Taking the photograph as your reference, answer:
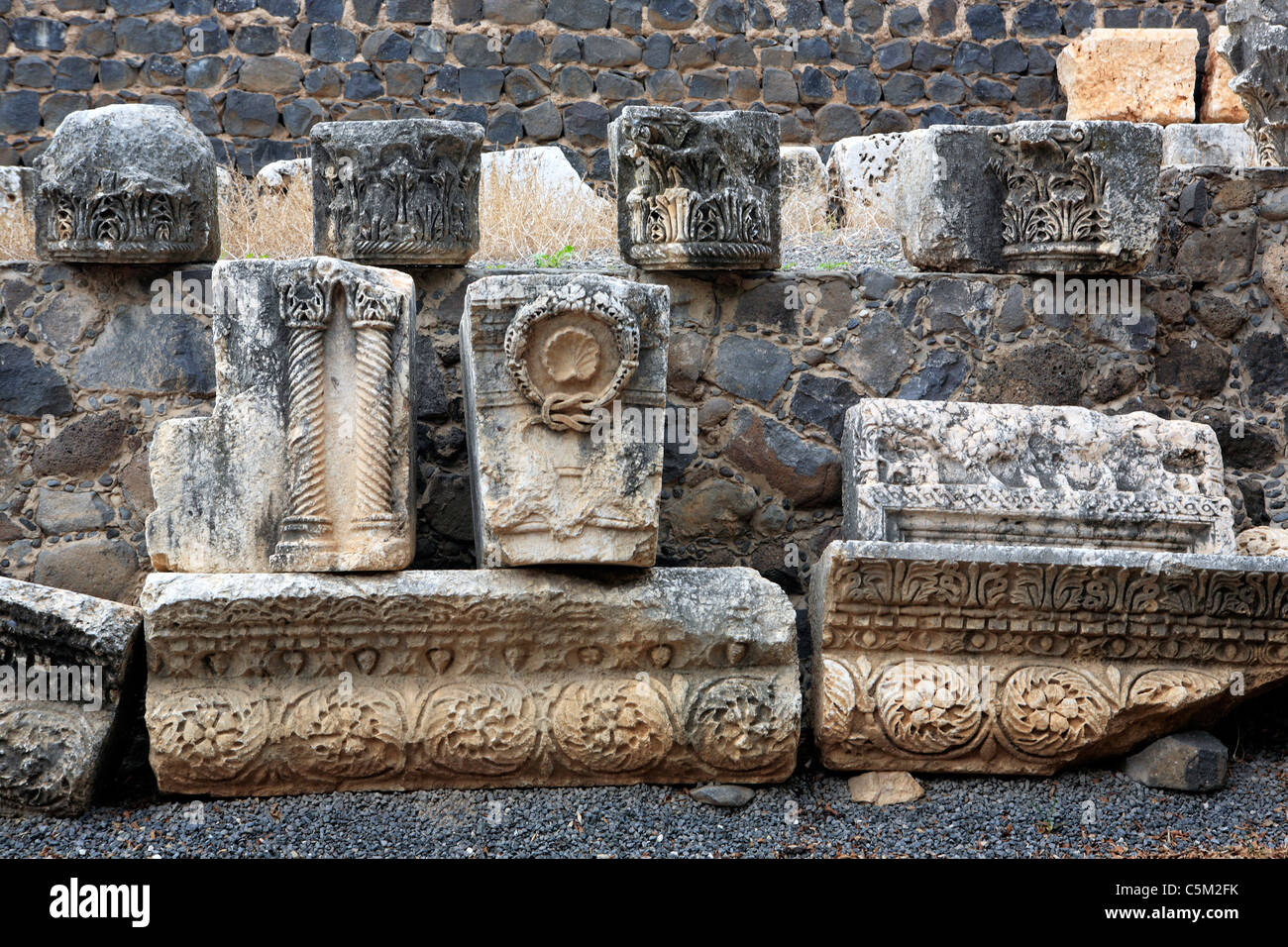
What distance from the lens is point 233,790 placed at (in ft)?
12.3

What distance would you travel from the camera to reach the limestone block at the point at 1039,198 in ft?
15.4

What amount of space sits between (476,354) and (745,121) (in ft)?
4.49

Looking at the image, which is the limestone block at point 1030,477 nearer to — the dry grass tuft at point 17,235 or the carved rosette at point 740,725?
the carved rosette at point 740,725

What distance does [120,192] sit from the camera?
14.5ft

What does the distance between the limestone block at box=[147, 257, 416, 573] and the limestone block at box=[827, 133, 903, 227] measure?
3.15 metres

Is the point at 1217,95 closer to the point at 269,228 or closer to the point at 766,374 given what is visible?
the point at 766,374

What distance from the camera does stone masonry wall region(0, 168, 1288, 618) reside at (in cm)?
457

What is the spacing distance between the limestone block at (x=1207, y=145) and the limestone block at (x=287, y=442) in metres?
5.94

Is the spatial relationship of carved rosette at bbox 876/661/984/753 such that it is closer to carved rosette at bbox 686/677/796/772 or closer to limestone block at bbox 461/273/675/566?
carved rosette at bbox 686/677/796/772

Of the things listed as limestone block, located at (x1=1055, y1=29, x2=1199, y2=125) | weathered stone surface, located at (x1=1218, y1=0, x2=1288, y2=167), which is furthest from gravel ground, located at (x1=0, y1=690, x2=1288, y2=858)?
limestone block, located at (x1=1055, y1=29, x2=1199, y2=125)

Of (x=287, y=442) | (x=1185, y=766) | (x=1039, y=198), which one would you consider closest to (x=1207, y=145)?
(x=1039, y=198)

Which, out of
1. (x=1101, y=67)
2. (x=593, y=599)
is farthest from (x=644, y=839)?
(x=1101, y=67)

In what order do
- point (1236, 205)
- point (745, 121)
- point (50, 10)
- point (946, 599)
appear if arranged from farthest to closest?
point (50, 10) → point (1236, 205) → point (745, 121) → point (946, 599)

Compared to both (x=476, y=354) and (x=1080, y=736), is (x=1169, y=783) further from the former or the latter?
(x=476, y=354)
